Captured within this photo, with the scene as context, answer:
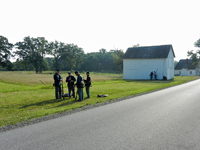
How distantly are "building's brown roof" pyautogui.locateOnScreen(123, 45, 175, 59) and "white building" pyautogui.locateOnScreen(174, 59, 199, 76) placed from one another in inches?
1477

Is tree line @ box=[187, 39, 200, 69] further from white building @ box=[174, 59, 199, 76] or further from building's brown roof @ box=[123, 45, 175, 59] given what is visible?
building's brown roof @ box=[123, 45, 175, 59]

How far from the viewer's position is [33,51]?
238 feet

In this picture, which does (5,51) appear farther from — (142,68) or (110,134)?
(110,134)

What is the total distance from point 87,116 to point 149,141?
3.47 meters

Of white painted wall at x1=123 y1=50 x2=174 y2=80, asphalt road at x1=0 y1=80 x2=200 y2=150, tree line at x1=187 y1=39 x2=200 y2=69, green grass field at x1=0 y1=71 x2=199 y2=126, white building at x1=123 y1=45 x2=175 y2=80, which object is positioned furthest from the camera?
tree line at x1=187 y1=39 x2=200 y2=69

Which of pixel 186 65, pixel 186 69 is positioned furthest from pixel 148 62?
pixel 186 65

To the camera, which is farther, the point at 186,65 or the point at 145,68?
the point at 186,65

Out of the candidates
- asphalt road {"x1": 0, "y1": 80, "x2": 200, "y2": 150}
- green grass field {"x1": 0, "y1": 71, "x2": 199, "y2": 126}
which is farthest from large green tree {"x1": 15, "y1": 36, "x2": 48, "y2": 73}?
asphalt road {"x1": 0, "y1": 80, "x2": 200, "y2": 150}

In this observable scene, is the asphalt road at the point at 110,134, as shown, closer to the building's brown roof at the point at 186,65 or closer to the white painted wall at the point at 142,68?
the white painted wall at the point at 142,68

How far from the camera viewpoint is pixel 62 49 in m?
82.3

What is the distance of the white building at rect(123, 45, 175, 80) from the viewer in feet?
129

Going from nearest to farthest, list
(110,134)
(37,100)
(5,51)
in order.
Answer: (110,134)
(37,100)
(5,51)

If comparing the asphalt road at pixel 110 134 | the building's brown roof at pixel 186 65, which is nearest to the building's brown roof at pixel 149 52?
the asphalt road at pixel 110 134

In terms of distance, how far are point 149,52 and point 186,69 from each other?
40265mm
